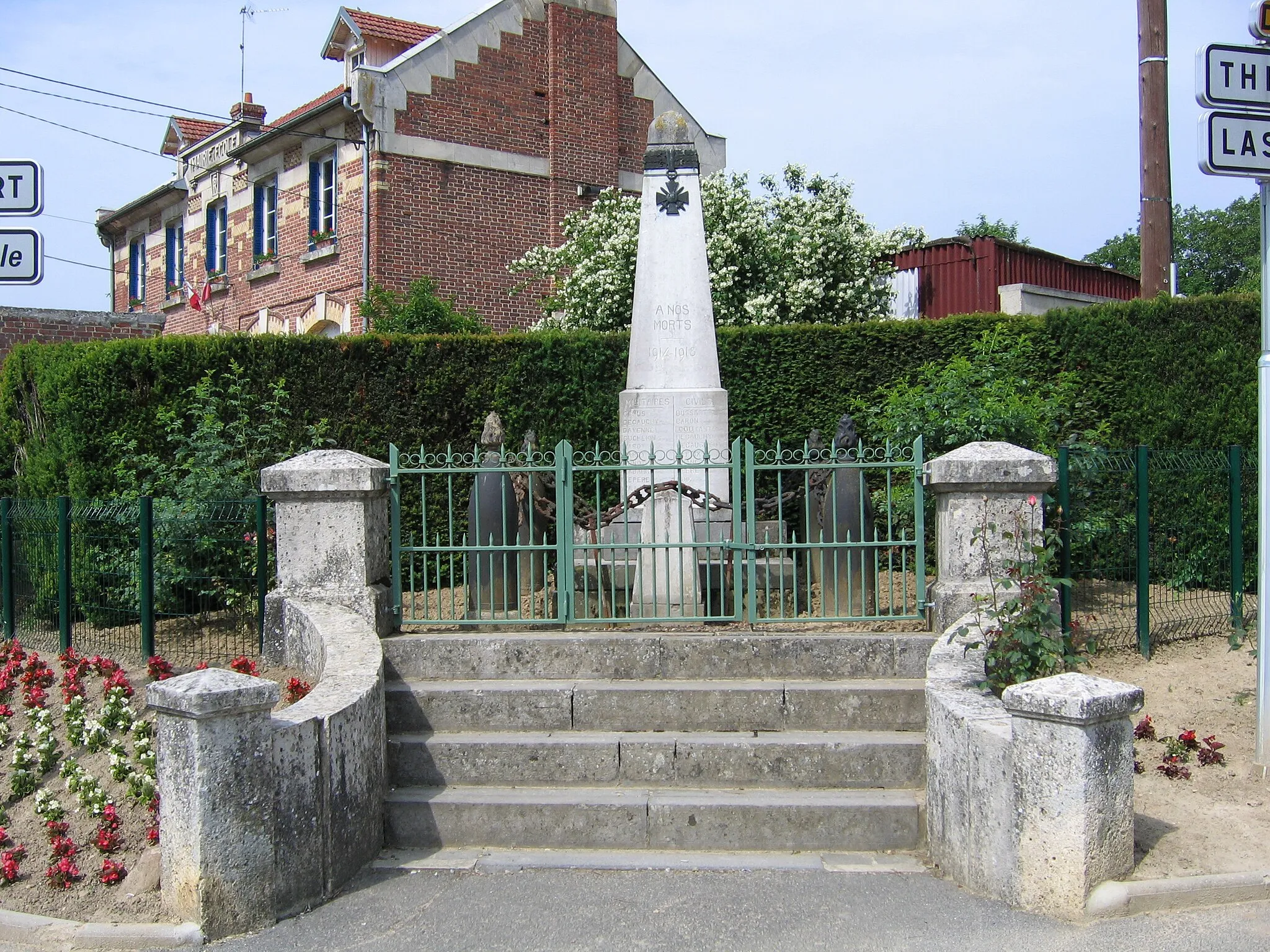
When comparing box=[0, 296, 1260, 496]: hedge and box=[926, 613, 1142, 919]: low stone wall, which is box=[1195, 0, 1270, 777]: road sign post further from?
box=[0, 296, 1260, 496]: hedge

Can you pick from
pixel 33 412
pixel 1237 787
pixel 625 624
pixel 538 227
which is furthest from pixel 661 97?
pixel 1237 787

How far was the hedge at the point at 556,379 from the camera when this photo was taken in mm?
9555

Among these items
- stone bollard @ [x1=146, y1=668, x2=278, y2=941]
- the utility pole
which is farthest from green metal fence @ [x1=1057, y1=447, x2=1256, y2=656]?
stone bollard @ [x1=146, y1=668, x2=278, y2=941]

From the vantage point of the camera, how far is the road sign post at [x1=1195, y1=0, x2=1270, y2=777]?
5305 mm

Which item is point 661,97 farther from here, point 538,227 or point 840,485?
point 840,485

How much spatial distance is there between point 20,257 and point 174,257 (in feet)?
58.5

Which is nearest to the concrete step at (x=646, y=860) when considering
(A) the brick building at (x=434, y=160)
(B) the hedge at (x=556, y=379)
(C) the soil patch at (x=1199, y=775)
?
(C) the soil patch at (x=1199, y=775)

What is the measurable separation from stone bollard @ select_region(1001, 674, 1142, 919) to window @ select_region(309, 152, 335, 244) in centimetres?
1461

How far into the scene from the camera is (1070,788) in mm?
4152

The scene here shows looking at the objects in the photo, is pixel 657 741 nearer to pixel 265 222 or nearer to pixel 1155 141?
pixel 1155 141

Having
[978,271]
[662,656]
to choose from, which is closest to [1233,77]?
[662,656]

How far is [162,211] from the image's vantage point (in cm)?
2225

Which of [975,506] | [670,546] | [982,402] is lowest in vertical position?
[670,546]

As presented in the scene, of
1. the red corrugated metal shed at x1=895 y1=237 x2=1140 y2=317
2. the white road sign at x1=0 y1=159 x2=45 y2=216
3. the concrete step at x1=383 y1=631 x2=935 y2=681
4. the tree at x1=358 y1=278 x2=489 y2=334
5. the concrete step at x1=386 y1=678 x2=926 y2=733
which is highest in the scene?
the red corrugated metal shed at x1=895 y1=237 x2=1140 y2=317
